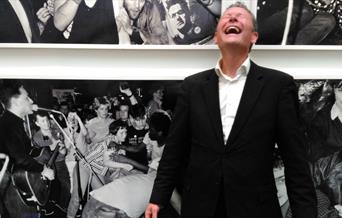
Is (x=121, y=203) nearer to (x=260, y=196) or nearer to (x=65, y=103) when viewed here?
(x=65, y=103)

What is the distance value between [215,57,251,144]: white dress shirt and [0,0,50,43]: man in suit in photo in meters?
0.66

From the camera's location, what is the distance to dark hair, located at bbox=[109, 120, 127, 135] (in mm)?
1440

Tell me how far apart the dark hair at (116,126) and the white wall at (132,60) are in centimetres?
17

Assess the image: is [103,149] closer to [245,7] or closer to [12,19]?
[12,19]

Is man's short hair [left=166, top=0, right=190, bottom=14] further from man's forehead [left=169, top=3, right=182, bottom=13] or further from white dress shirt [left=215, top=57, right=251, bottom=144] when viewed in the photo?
white dress shirt [left=215, top=57, right=251, bottom=144]

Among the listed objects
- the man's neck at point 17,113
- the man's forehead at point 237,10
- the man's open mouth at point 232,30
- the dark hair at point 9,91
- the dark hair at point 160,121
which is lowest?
the dark hair at point 160,121

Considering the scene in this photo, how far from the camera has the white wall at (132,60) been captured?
4.61ft

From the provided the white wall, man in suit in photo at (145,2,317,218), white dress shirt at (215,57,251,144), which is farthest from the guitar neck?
white dress shirt at (215,57,251,144)

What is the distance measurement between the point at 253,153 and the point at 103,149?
0.58 meters

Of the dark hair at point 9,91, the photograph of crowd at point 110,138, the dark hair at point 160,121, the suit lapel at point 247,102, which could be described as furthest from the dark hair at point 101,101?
the suit lapel at point 247,102

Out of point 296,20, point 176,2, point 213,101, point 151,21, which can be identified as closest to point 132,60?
point 151,21

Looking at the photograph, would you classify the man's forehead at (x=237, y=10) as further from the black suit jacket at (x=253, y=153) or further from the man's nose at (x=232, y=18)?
the black suit jacket at (x=253, y=153)

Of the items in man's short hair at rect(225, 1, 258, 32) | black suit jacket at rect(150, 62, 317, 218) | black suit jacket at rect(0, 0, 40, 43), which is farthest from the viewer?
black suit jacket at rect(0, 0, 40, 43)

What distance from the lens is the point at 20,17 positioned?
1377mm
